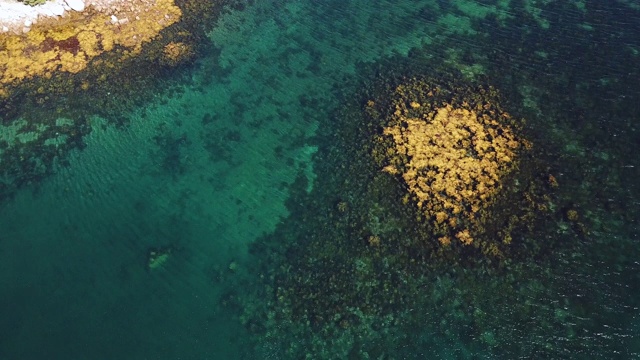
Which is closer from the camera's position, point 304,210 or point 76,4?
point 304,210

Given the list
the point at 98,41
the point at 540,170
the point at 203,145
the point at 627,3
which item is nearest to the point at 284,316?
the point at 203,145

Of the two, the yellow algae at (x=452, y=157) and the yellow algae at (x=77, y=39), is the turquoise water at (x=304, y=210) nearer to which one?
the yellow algae at (x=452, y=157)

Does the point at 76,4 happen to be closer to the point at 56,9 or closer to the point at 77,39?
the point at 56,9

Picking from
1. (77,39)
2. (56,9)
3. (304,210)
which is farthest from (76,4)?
(304,210)

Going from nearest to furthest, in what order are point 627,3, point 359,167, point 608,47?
point 359,167, point 608,47, point 627,3

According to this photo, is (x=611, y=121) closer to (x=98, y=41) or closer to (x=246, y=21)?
(x=246, y=21)

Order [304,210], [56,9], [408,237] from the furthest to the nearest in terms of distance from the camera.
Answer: [56,9] < [304,210] < [408,237]

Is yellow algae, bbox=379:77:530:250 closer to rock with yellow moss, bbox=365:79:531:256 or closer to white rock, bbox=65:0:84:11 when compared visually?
rock with yellow moss, bbox=365:79:531:256
